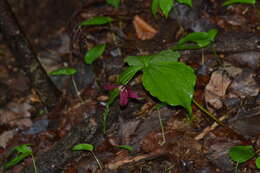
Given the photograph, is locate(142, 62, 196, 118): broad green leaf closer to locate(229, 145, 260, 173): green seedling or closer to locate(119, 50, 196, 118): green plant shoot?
locate(119, 50, 196, 118): green plant shoot

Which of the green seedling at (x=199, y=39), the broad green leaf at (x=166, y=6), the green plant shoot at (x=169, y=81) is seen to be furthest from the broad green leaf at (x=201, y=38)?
the green plant shoot at (x=169, y=81)

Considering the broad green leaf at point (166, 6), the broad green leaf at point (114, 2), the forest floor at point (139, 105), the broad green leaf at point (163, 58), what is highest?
the broad green leaf at point (166, 6)

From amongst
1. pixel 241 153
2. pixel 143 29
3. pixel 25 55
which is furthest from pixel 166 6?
pixel 241 153

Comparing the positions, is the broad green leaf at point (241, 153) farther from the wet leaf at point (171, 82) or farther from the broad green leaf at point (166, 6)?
the broad green leaf at point (166, 6)

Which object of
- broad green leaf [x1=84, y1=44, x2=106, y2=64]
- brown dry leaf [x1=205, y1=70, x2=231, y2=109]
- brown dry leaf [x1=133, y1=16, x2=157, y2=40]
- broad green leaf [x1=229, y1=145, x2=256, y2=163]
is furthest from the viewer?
brown dry leaf [x1=133, y1=16, x2=157, y2=40]

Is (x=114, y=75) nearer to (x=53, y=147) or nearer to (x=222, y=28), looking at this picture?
(x=53, y=147)

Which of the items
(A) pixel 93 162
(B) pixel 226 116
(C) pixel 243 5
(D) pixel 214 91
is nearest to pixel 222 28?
(C) pixel 243 5

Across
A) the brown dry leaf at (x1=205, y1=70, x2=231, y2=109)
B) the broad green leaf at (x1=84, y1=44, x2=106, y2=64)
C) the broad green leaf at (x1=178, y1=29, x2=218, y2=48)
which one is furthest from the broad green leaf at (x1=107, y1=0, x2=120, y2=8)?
the brown dry leaf at (x1=205, y1=70, x2=231, y2=109)

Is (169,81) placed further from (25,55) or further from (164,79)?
Answer: (25,55)
